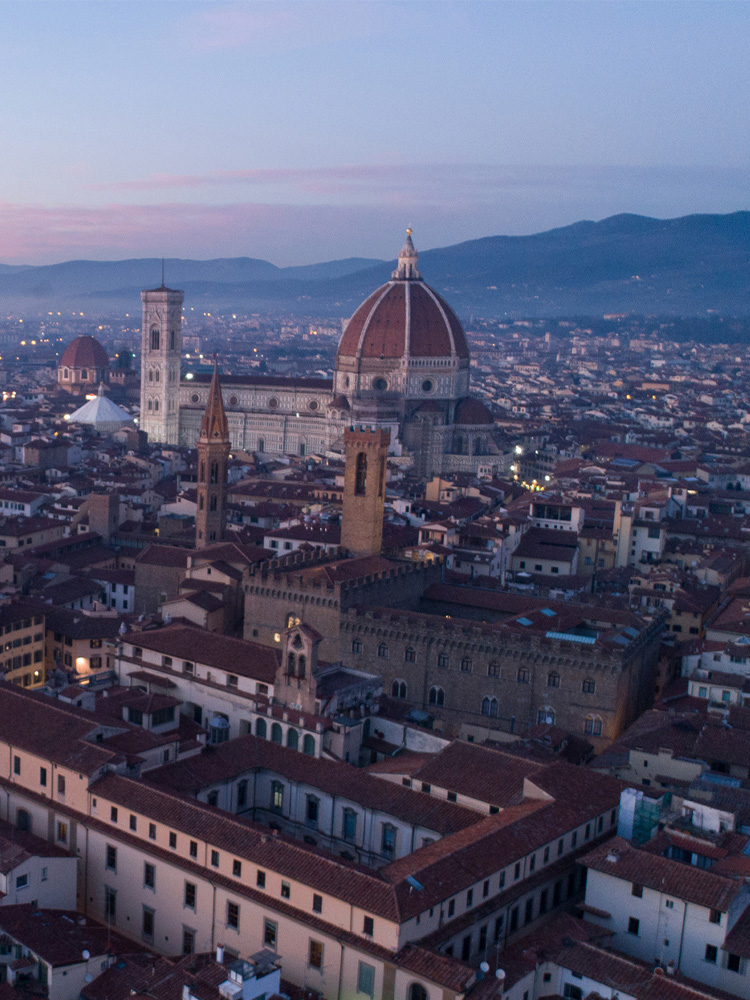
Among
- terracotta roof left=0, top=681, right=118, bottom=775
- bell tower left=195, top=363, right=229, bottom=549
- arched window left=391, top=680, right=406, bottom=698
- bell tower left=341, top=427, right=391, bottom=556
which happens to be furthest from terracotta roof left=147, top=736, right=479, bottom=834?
bell tower left=195, top=363, right=229, bottom=549

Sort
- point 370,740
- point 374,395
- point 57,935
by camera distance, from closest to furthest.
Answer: point 57,935
point 370,740
point 374,395

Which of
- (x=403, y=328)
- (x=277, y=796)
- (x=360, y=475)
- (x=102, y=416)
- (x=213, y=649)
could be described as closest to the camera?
(x=277, y=796)

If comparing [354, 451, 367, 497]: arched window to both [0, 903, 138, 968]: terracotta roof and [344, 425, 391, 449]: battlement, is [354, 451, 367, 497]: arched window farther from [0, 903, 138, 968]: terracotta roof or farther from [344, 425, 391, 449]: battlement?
[0, 903, 138, 968]: terracotta roof

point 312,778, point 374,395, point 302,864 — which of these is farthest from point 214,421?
point 374,395

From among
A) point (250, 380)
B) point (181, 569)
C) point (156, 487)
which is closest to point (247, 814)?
point (181, 569)

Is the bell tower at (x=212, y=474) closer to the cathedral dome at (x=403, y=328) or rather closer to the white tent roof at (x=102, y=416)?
the cathedral dome at (x=403, y=328)

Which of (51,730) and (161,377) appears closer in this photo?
(51,730)

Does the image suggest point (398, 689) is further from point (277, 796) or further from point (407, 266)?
point (407, 266)
